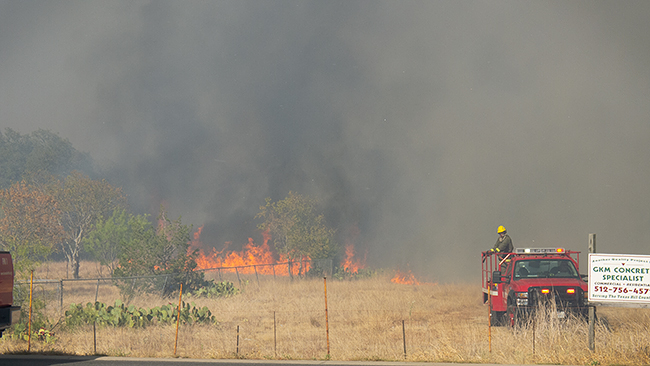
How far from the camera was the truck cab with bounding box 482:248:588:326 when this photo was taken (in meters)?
15.0

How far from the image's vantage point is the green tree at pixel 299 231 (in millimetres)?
45094

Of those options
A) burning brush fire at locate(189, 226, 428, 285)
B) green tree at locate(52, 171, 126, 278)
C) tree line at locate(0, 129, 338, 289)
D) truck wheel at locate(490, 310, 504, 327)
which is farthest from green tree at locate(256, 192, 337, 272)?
truck wheel at locate(490, 310, 504, 327)

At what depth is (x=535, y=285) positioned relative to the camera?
49.6ft

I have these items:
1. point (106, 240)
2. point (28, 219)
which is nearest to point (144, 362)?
point (106, 240)

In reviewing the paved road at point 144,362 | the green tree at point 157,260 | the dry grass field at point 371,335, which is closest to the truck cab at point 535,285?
the dry grass field at point 371,335

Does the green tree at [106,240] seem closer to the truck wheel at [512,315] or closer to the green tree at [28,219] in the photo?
the green tree at [28,219]

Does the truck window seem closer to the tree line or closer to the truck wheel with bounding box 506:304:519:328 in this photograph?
the truck wheel with bounding box 506:304:519:328

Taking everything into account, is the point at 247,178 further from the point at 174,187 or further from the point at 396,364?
the point at 396,364

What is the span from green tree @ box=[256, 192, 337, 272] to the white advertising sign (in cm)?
Result: 3378

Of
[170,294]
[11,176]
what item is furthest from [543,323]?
[11,176]

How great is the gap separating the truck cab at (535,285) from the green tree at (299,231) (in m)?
27.7

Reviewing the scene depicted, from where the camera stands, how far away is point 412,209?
2495 inches

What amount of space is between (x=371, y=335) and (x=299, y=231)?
2960 centimetres

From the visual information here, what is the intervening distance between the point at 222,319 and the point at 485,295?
370 inches
